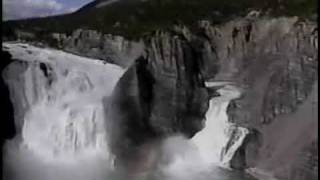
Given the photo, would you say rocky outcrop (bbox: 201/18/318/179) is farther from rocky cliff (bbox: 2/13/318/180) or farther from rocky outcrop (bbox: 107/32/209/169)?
rocky outcrop (bbox: 107/32/209/169)

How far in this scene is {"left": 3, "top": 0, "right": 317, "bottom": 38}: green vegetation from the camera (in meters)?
40.6

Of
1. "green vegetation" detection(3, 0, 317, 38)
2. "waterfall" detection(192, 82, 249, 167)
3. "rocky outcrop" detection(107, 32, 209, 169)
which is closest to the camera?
"waterfall" detection(192, 82, 249, 167)

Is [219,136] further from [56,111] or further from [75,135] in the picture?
[56,111]

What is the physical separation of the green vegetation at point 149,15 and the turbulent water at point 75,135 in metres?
10.9

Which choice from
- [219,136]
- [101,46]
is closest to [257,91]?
[219,136]

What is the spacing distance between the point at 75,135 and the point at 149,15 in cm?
2284

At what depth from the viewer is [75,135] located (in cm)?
2652

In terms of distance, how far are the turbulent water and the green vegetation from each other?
35.9 feet

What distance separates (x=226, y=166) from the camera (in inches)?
1021

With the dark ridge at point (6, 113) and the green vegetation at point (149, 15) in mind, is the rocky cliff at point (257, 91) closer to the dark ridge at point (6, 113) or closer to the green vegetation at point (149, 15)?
the dark ridge at point (6, 113)

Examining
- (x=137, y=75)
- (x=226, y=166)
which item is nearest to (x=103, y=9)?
(x=137, y=75)

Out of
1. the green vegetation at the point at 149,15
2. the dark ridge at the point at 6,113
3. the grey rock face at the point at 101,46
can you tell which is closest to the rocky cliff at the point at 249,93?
the grey rock face at the point at 101,46

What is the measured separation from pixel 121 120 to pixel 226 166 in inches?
160

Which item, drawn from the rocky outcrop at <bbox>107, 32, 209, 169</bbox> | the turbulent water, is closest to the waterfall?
the turbulent water
